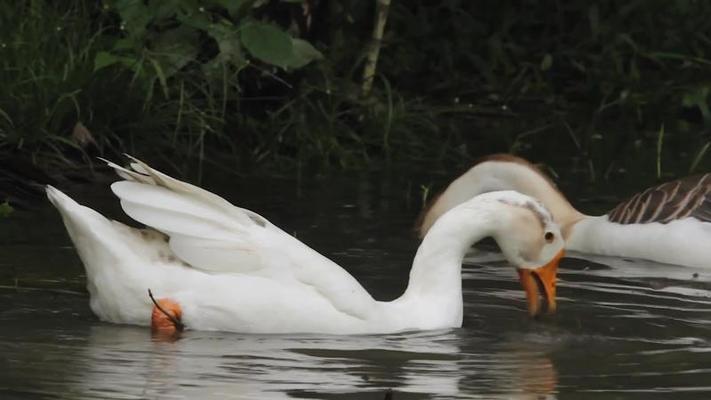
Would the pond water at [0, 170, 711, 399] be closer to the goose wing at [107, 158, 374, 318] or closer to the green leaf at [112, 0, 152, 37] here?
the goose wing at [107, 158, 374, 318]

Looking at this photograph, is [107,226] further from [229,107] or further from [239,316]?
[229,107]

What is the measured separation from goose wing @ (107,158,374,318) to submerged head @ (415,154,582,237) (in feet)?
9.96

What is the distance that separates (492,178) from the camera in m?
11.1

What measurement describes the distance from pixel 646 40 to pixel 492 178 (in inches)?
174

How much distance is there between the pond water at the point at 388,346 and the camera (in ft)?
22.4

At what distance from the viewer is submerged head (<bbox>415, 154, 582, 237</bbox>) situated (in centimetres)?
1092

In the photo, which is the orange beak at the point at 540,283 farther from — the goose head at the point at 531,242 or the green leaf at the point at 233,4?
the green leaf at the point at 233,4

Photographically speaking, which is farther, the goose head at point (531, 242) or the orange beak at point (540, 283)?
the orange beak at point (540, 283)

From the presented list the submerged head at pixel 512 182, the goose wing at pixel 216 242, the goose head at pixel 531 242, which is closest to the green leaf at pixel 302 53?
the submerged head at pixel 512 182

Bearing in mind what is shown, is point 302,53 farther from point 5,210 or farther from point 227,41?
point 5,210

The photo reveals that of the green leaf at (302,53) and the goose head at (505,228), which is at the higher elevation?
the green leaf at (302,53)

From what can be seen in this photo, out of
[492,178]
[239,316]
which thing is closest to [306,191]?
[492,178]

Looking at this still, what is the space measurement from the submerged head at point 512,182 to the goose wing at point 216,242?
119 inches

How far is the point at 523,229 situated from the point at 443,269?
0.37 meters
